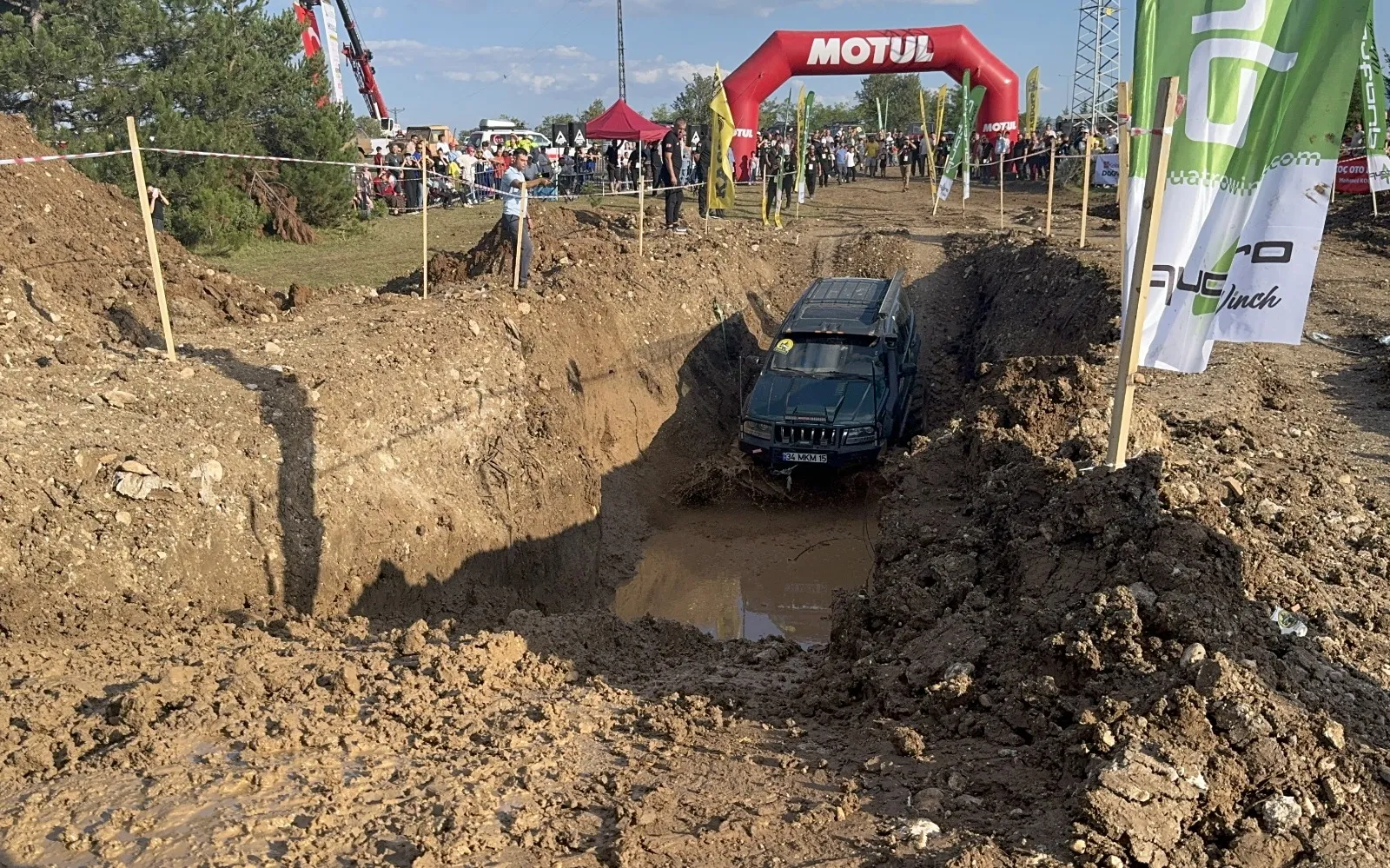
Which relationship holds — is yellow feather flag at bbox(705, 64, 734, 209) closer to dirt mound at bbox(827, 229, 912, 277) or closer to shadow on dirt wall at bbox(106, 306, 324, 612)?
dirt mound at bbox(827, 229, 912, 277)

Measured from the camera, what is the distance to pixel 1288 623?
19.4 ft

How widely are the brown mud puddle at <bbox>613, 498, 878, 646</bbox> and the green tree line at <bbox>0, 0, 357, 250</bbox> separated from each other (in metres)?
11.2

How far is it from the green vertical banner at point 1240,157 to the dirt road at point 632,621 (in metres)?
1.19

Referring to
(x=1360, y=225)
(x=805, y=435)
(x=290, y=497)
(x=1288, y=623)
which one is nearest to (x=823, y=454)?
(x=805, y=435)

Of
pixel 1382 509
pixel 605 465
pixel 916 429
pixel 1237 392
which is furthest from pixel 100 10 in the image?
pixel 1382 509

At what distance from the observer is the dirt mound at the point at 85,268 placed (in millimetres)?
11398

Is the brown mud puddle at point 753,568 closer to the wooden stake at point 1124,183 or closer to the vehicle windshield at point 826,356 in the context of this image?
the vehicle windshield at point 826,356

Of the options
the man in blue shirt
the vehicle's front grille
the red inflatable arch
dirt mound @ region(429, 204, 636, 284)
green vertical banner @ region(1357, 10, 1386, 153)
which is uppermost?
the red inflatable arch

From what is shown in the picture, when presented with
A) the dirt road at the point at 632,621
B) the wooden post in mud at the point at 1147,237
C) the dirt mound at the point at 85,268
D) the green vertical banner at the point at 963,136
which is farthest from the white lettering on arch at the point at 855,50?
the wooden post in mud at the point at 1147,237

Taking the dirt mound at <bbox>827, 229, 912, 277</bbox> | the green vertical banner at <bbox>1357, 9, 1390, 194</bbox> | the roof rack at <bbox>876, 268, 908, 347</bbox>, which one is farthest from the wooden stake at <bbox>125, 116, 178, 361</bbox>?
the green vertical banner at <bbox>1357, 9, 1390, 194</bbox>

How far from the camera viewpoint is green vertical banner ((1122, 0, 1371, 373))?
20.7 feet

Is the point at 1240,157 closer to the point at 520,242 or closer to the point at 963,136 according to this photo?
the point at 520,242

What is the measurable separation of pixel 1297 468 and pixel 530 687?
6668 mm

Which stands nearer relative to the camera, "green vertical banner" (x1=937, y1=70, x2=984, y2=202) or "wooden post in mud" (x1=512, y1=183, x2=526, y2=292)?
"wooden post in mud" (x1=512, y1=183, x2=526, y2=292)
